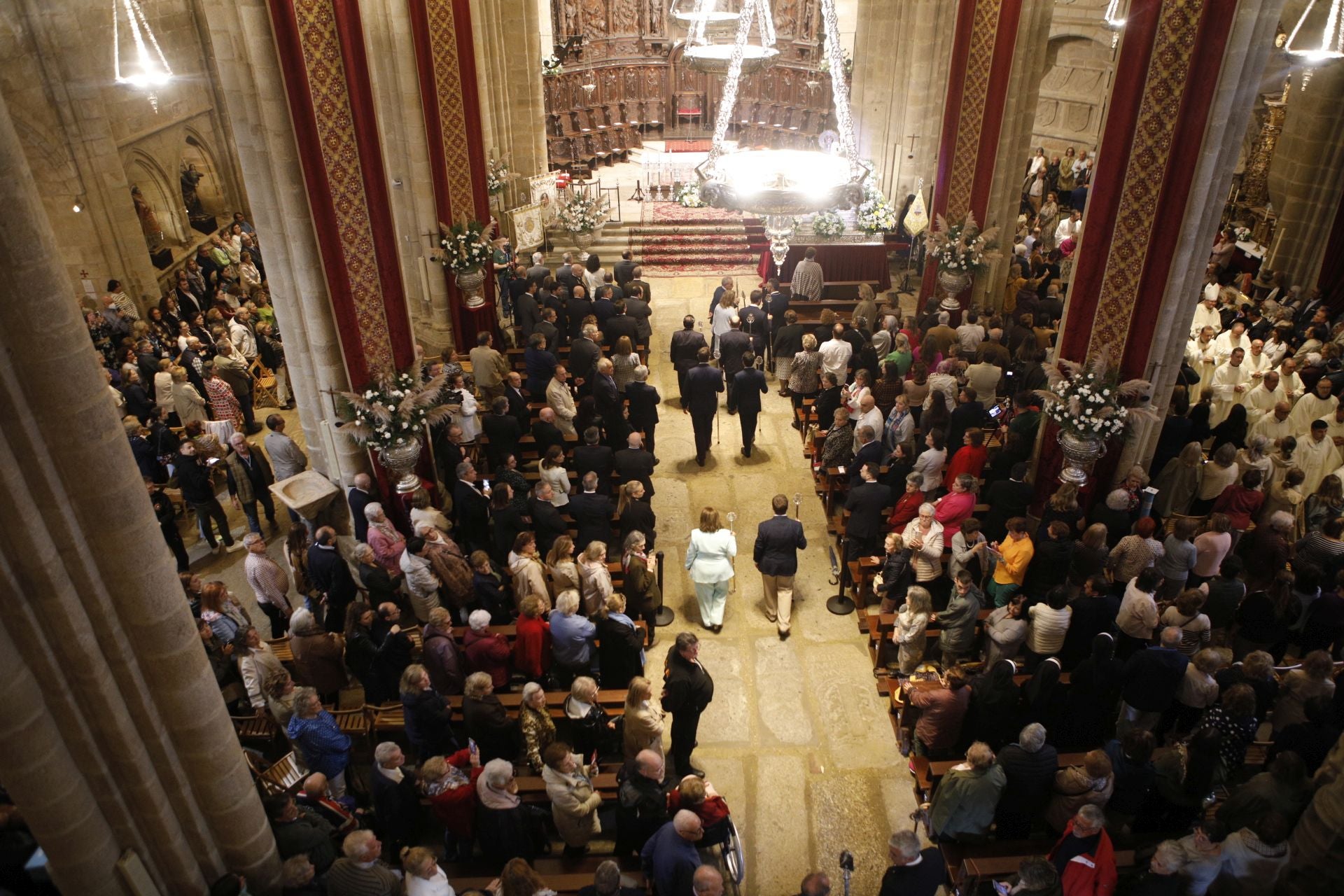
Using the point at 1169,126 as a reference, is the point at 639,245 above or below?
below

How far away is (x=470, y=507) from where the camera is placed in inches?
332

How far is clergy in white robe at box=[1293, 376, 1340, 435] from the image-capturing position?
29.9 ft

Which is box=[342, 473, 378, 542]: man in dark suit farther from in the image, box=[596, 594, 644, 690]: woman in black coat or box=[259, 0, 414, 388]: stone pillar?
box=[596, 594, 644, 690]: woman in black coat

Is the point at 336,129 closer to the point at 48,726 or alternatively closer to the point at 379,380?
the point at 379,380

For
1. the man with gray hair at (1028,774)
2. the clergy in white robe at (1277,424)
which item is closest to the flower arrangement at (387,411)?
the man with gray hair at (1028,774)

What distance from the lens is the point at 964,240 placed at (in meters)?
12.7

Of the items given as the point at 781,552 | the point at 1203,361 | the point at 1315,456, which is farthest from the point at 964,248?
the point at 781,552

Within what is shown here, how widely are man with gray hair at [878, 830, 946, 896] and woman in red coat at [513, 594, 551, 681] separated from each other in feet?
9.67

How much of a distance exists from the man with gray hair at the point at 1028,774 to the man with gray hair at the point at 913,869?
92cm

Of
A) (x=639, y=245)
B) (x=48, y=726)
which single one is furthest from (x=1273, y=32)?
(x=639, y=245)

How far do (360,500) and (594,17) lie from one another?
17.7m

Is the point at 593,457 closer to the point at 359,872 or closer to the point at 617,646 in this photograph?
the point at 617,646

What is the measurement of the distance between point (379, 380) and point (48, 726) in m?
4.79

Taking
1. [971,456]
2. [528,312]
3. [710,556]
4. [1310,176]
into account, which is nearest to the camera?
[710,556]
